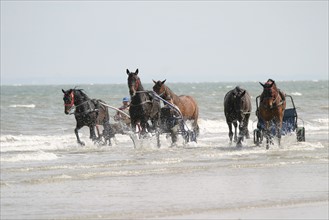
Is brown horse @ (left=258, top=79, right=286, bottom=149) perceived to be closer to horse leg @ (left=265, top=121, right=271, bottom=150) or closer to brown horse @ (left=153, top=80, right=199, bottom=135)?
horse leg @ (left=265, top=121, right=271, bottom=150)

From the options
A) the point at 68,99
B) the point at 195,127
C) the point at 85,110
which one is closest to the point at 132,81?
the point at 68,99

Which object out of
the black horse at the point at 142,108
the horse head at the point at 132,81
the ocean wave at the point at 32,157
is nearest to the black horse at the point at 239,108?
Result: the black horse at the point at 142,108

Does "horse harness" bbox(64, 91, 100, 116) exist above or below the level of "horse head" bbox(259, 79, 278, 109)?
below

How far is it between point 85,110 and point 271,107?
5467mm

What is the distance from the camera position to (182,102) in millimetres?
24000

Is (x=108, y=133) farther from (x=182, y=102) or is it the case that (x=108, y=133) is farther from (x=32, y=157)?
(x=32, y=157)

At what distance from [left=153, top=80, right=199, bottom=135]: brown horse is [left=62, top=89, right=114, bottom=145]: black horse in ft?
7.26

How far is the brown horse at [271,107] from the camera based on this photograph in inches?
840

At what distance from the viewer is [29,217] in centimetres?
1138

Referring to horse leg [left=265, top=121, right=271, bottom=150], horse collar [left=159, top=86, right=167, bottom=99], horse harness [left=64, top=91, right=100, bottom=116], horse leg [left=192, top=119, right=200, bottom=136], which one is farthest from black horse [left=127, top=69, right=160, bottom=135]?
horse leg [left=265, top=121, right=271, bottom=150]

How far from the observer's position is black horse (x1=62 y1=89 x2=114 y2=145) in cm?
2345

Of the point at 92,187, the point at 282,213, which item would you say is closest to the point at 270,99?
the point at 92,187

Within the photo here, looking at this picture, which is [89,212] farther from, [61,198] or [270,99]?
[270,99]

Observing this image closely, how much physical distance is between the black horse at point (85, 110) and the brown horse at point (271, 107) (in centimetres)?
495
